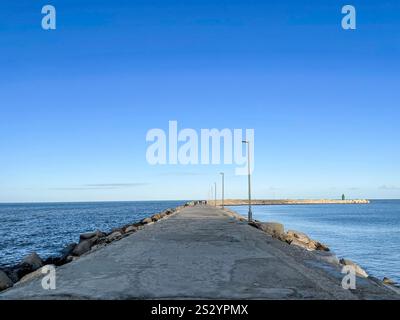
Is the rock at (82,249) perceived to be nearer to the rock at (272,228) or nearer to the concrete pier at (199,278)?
the rock at (272,228)

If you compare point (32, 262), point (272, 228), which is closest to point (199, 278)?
point (32, 262)

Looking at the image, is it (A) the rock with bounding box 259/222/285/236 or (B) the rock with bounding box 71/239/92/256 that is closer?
(A) the rock with bounding box 259/222/285/236

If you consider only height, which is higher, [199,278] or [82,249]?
[199,278]

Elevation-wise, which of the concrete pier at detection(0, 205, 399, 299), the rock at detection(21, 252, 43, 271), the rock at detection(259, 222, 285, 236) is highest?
the concrete pier at detection(0, 205, 399, 299)

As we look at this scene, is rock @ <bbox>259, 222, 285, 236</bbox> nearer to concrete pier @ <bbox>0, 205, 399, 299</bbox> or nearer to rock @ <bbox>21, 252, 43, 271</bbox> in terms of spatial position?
concrete pier @ <bbox>0, 205, 399, 299</bbox>

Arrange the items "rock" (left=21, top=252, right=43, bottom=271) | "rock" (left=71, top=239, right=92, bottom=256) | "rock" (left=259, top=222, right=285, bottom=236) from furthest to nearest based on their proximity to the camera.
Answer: "rock" (left=71, top=239, right=92, bottom=256)
"rock" (left=259, top=222, right=285, bottom=236)
"rock" (left=21, top=252, right=43, bottom=271)

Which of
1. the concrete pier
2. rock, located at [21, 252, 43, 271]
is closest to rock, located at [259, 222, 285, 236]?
the concrete pier

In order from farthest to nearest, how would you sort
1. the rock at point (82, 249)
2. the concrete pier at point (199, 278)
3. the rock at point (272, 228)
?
the rock at point (82, 249), the rock at point (272, 228), the concrete pier at point (199, 278)

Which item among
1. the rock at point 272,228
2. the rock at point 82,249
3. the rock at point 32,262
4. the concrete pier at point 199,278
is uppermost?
the concrete pier at point 199,278

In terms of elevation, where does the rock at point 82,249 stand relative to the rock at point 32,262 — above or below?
below

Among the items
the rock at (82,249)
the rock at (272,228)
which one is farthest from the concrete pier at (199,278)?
the rock at (82,249)

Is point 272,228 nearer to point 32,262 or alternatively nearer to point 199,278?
point 32,262

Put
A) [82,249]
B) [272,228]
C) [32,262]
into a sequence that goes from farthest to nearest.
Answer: [82,249], [272,228], [32,262]

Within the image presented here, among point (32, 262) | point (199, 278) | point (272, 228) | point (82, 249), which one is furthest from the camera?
point (82, 249)
